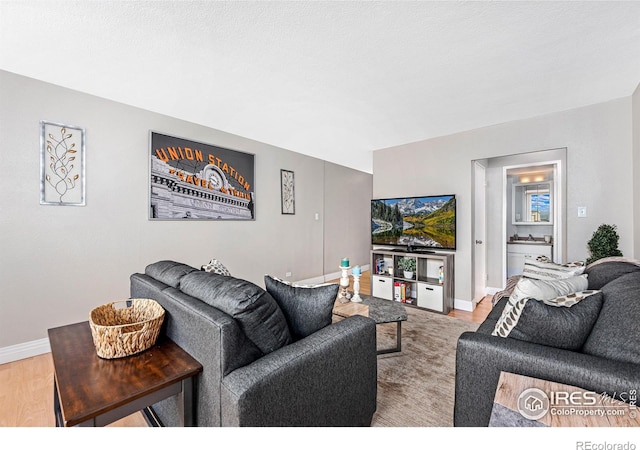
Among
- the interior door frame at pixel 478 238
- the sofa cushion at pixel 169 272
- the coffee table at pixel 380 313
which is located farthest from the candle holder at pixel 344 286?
the interior door frame at pixel 478 238

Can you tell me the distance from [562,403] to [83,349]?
194cm

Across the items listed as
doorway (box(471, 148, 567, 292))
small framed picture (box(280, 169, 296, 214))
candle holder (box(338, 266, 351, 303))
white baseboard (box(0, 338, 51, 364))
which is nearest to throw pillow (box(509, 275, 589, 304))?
candle holder (box(338, 266, 351, 303))

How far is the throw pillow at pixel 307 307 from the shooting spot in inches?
54.4

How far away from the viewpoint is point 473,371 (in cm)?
123

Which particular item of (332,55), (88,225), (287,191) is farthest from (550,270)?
(88,225)

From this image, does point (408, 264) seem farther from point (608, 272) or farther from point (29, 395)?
point (29, 395)

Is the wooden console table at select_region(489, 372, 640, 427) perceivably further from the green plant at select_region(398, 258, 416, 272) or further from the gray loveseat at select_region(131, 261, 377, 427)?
the green plant at select_region(398, 258, 416, 272)

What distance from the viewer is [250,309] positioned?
1122 millimetres

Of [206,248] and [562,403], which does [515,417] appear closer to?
[562,403]

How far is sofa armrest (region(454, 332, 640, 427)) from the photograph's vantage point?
967 millimetres

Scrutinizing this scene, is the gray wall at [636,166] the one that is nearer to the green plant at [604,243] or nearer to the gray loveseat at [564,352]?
the green plant at [604,243]

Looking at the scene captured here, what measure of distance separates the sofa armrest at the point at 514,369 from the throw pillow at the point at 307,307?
2.10 feet

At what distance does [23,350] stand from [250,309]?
2.73 m

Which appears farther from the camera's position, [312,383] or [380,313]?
[380,313]
